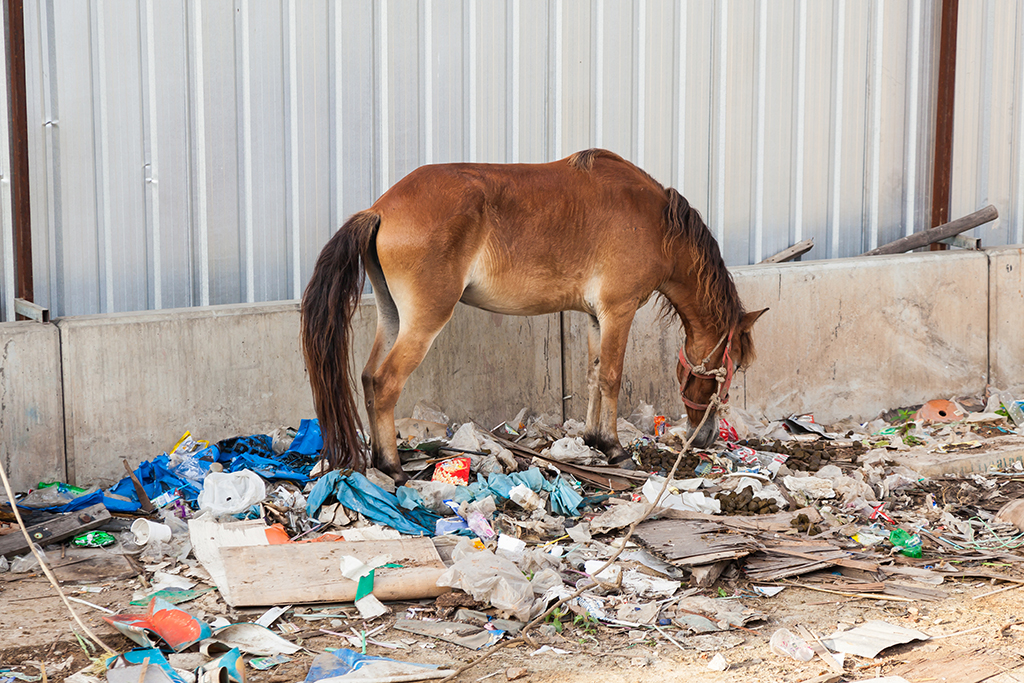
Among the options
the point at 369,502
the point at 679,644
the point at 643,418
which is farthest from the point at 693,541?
the point at 643,418

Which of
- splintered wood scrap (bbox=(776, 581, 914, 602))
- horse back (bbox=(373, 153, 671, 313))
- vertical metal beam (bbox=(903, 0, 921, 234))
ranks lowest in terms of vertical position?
splintered wood scrap (bbox=(776, 581, 914, 602))

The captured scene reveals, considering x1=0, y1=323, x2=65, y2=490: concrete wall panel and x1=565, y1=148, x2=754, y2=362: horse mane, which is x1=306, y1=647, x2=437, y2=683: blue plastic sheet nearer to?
x1=0, y1=323, x2=65, y2=490: concrete wall panel

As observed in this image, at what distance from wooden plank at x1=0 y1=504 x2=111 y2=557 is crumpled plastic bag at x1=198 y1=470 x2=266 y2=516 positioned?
50cm

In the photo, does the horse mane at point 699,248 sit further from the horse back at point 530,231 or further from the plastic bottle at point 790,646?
the plastic bottle at point 790,646

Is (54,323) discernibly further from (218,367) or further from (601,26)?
(601,26)

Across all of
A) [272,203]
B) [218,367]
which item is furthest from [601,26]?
[218,367]

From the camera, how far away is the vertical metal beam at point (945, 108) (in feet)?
29.1

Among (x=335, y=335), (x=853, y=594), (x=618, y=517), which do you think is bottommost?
(x=853, y=594)

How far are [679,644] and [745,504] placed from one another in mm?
1564

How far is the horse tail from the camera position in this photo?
17.9 feet

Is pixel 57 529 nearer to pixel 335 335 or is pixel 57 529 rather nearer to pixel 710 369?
pixel 335 335

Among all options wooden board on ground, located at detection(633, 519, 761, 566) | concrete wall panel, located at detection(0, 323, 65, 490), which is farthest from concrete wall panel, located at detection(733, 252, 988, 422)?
concrete wall panel, located at detection(0, 323, 65, 490)

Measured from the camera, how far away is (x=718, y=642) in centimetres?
403

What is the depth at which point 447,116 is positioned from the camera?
7227mm
